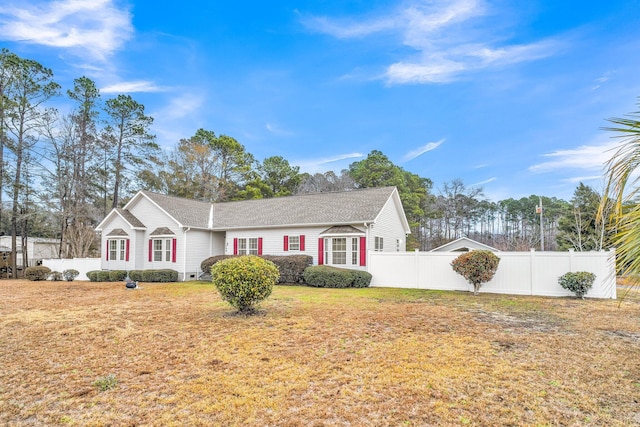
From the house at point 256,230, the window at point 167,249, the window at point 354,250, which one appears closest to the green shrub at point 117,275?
the house at point 256,230

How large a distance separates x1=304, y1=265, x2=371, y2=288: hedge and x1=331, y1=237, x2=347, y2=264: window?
123cm

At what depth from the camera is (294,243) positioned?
18766 millimetres

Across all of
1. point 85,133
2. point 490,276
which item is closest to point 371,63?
point 490,276

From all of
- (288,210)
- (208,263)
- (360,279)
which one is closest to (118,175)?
(208,263)

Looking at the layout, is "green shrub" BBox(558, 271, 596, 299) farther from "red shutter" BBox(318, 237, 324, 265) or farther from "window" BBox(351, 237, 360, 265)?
"red shutter" BBox(318, 237, 324, 265)

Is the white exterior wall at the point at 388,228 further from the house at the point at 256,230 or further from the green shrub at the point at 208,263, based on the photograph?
the green shrub at the point at 208,263

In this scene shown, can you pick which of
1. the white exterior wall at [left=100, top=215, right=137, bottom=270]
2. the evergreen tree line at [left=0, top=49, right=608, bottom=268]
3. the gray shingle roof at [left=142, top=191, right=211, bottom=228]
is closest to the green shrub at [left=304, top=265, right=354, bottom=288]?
the gray shingle roof at [left=142, top=191, right=211, bottom=228]

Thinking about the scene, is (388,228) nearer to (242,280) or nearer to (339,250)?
(339,250)

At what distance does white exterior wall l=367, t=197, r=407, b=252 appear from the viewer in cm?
1719

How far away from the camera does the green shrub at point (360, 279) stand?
15586 mm

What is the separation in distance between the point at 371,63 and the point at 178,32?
27.1 ft

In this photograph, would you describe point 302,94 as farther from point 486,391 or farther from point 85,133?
point 85,133

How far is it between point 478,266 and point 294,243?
30.7 ft

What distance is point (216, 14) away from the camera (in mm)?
12695
